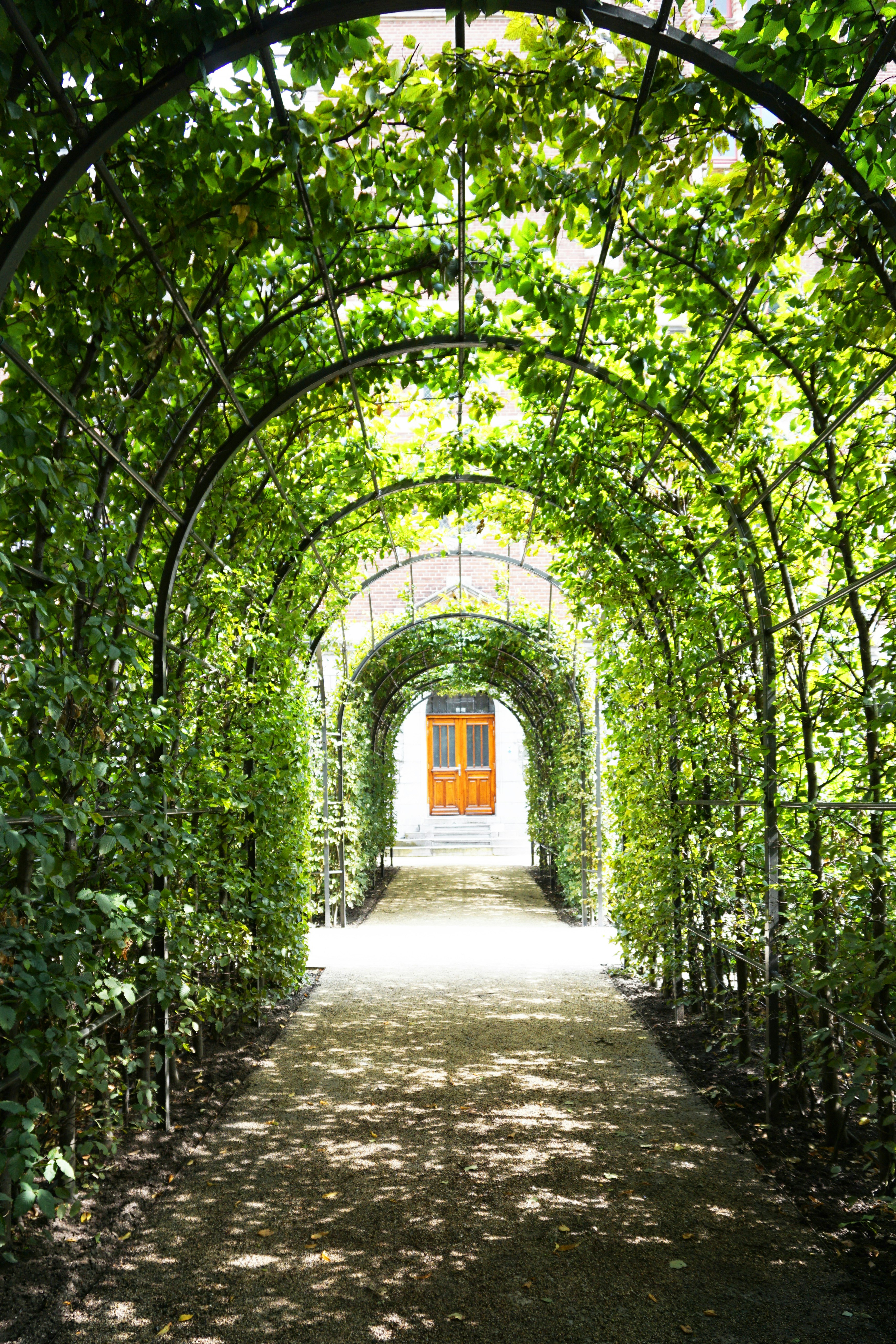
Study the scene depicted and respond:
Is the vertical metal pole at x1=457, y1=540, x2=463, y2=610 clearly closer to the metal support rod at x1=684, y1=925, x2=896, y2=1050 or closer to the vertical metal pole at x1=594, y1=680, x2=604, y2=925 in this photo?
the vertical metal pole at x1=594, y1=680, x2=604, y2=925

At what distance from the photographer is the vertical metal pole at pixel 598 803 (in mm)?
9227

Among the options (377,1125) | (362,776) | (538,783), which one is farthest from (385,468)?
(538,783)

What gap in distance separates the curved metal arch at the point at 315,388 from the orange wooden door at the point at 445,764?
56.6 feet

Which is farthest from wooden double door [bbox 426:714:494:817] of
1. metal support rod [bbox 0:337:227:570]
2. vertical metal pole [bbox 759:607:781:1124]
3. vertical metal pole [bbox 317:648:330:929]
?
metal support rod [bbox 0:337:227:570]

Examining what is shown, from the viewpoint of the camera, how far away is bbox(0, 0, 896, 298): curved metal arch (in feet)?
6.33

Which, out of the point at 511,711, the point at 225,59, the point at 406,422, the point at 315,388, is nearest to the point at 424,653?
the point at 511,711

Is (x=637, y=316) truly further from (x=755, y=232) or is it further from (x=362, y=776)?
(x=362, y=776)

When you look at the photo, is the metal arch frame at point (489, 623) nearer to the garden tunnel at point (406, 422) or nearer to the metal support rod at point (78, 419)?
the garden tunnel at point (406, 422)

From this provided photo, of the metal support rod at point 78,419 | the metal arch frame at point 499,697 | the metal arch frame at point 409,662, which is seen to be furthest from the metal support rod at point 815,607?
the metal arch frame at point 499,697

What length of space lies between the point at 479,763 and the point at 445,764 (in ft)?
2.59

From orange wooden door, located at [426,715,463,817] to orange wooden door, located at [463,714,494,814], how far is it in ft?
0.38

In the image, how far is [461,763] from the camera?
70.4 feet

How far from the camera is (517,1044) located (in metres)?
5.25

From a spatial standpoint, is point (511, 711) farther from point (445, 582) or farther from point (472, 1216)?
point (472, 1216)
